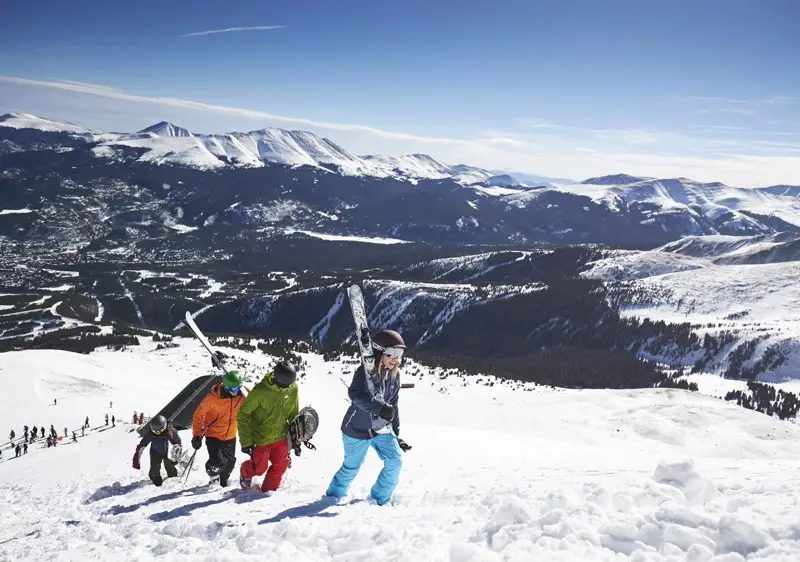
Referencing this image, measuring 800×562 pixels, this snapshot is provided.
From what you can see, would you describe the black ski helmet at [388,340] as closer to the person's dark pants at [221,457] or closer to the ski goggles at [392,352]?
the ski goggles at [392,352]

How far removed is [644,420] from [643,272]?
153m

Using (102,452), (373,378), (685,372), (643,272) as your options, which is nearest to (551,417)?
(102,452)

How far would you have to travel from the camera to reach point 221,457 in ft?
36.1

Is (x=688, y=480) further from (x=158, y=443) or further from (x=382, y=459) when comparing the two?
(x=158, y=443)

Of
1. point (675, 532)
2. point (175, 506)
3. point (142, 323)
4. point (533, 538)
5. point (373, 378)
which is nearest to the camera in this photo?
point (675, 532)

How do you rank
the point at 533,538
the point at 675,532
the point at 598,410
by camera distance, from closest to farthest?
the point at 675,532
the point at 533,538
the point at 598,410

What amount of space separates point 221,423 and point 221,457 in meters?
0.77

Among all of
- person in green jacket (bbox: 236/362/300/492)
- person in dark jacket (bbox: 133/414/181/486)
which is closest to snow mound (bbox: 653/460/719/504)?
person in green jacket (bbox: 236/362/300/492)

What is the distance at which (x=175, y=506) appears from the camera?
9.41 metres

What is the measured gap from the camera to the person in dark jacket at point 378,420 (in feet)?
28.1

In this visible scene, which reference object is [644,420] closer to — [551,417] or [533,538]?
[551,417]

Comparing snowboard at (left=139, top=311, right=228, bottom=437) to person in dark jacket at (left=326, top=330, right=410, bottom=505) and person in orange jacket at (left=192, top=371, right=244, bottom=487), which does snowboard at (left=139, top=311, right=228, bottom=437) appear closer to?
person in orange jacket at (left=192, top=371, right=244, bottom=487)

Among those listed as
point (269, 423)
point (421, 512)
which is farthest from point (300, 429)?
point (421, 512)

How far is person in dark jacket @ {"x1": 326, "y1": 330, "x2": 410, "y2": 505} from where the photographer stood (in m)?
8.58
